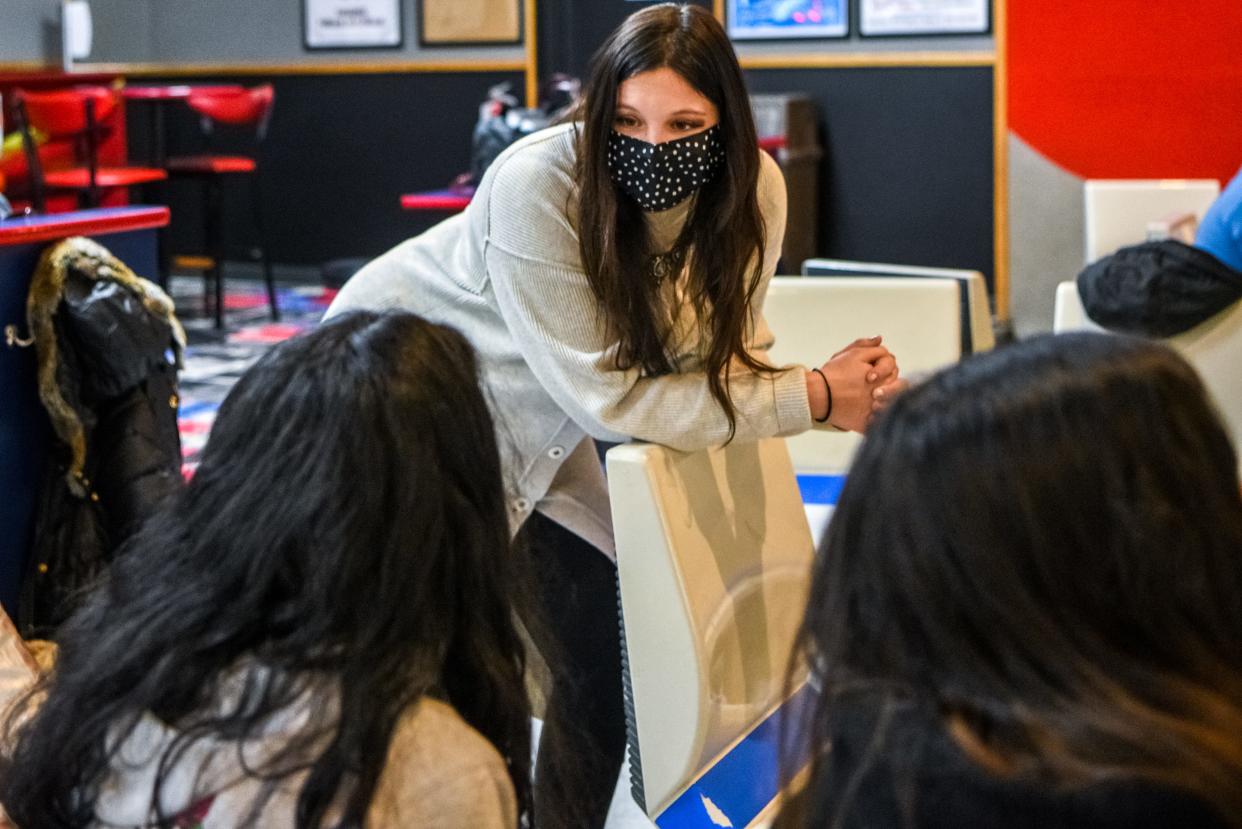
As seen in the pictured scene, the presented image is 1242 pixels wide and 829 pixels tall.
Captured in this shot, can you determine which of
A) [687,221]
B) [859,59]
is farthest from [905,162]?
[687,221]

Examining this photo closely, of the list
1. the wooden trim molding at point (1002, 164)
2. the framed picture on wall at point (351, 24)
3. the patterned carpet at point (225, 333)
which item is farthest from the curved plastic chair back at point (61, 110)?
the wooden trim molding at point (1002, 164)

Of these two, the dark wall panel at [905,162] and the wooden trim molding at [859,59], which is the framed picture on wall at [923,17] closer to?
the wooden trim molding at [859,59]

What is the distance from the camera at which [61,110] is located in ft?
21.4

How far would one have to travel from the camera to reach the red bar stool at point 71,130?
6.43 metres

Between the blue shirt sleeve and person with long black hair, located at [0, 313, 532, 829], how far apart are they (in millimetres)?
2427

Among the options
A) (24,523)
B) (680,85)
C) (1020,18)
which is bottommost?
(24,523)

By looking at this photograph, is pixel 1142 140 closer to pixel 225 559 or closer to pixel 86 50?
pixel 225 559

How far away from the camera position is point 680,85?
177 centimetres

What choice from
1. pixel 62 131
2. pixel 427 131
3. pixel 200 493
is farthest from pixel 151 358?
pixel 427 131

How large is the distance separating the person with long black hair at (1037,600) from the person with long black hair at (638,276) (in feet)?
2.89

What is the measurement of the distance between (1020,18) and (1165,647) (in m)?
4.57

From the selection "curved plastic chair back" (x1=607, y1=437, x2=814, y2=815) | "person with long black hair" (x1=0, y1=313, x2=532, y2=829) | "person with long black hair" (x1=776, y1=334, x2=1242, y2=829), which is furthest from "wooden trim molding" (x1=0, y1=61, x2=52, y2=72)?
"person with long black hair" (x1=776, y1=334, x2=1242, y2=829)

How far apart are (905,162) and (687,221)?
5.31 m

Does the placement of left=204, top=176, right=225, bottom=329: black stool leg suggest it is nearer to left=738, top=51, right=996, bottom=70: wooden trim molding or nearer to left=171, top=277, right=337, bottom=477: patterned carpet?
left=171, top=277, right=337, bottom=477: patterned carpet
